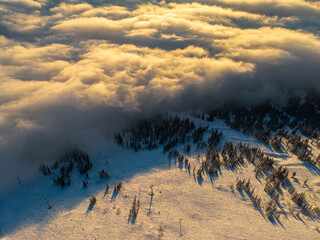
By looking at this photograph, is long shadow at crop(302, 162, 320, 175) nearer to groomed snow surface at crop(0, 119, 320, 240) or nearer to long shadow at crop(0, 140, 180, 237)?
groomed snow surface at crop(0, 119, 320, 240)

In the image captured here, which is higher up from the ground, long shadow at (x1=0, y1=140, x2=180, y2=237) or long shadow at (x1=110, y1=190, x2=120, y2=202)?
long shadow at (x1=110, y1=190, x2=120, y2=202)

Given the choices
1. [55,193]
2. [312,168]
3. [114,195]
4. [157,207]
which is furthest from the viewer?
[312,168]

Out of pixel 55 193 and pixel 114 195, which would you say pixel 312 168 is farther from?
pixel 55 193

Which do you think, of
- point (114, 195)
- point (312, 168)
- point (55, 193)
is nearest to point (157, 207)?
point (114, 195)

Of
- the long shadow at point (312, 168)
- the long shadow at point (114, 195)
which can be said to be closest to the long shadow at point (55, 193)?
the long shadow at point (114, 195)

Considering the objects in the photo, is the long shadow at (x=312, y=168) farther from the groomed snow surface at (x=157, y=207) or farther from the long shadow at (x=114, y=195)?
the long shadow at (x=114, y=195)

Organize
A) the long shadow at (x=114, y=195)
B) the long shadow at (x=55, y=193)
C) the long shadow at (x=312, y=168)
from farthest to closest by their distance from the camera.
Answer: the long shadow at (x=312, y=168) → the long shadow at (x=114, y=195) → the long shadow at (x=55, y=193)

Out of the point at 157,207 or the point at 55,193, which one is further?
the point at 55,193

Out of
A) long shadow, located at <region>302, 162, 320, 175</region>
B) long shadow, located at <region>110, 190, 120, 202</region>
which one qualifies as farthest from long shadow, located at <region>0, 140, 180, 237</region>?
long shadow, located at <region>302, 162, 320, 175</region>
